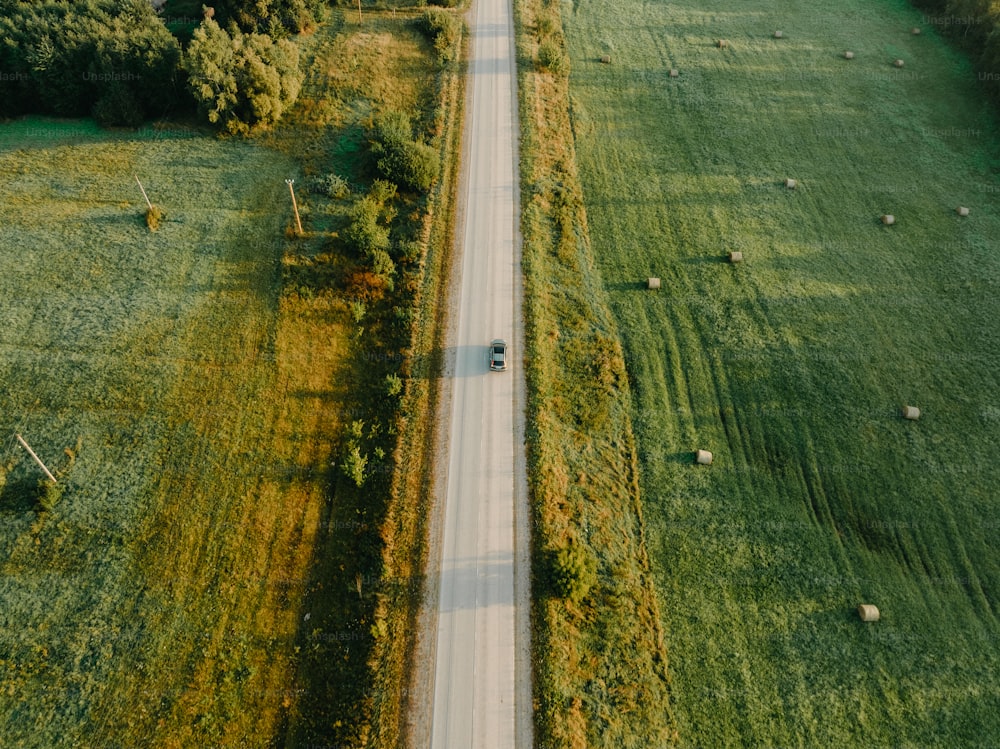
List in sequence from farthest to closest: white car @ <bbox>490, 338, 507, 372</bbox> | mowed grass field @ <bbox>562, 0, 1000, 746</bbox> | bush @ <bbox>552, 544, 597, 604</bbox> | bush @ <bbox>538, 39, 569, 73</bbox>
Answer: bush @ <bbox>538, 39, 569, 73</bbox> < white car @ <bbox>490, 338, 507, 372</bbox> < bush @ <bbox>552, 544, 597, 604</bbox> < mowed grass field @ <bbox>562, 0, 1000, 746</bbox>

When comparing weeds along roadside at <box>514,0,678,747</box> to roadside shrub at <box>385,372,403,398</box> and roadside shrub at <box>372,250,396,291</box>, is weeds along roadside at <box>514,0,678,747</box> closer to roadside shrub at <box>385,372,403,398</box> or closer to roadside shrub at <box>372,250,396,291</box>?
roadside shrub at <box>385,372,403,398</box>

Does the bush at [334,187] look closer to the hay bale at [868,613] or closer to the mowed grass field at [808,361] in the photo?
the mowed grass field at [808,361]

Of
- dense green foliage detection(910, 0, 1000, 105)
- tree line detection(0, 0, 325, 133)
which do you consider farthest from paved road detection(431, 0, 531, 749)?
dense green foliage detection(910, 0, 1000, 105)

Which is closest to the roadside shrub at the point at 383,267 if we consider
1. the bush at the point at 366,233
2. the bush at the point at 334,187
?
the bush at the point at 366,233

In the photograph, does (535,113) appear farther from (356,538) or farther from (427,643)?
(427,643)

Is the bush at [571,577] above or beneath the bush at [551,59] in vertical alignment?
beneath

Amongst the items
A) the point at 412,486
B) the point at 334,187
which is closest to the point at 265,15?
the point at 334,187
